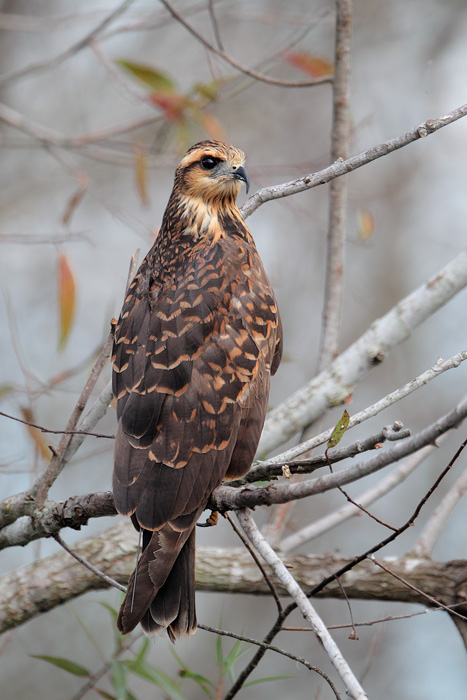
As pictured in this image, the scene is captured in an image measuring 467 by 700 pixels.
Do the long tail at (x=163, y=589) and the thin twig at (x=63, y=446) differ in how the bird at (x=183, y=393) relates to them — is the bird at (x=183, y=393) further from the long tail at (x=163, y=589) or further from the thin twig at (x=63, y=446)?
the thin twig at (x=63, y=446)

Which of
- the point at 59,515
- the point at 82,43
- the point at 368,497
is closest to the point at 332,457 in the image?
the point at 59,515

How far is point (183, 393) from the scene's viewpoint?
2.55m

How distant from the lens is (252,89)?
24.7 feet

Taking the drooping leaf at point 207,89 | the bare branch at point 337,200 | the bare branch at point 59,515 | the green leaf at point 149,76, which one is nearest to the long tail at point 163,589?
the bare branch at point 59,515

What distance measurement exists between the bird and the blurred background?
319 cm

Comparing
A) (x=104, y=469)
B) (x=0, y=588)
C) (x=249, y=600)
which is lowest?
(x=0, y=588)

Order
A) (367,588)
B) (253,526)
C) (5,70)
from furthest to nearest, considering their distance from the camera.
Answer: (5,70)
(367,588)
(253,526)

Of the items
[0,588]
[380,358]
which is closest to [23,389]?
[0,588]

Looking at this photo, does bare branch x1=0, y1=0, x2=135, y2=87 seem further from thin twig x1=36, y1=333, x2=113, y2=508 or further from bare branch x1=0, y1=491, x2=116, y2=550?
bare branch x1=0, y1=491, x2=116, y2=550

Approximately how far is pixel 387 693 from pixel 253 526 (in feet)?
15.3

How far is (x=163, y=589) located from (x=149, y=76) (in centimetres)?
254

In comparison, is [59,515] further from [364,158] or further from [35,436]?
[364,158]

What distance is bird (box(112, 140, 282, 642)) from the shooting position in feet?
7.79

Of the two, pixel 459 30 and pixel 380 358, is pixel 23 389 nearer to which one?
pixel 380 358
